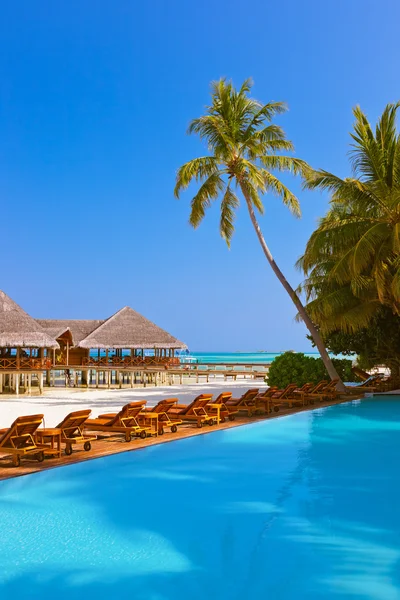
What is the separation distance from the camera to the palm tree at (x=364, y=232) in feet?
53.6

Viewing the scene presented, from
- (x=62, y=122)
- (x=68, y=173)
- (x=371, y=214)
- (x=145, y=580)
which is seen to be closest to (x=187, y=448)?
(x=145, y=580)

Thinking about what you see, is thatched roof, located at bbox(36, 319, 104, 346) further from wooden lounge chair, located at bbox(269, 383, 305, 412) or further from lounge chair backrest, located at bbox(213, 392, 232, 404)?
lounge chair backrest, located at bbox(213, 392, 232, 404)

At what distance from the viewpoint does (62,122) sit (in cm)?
3528

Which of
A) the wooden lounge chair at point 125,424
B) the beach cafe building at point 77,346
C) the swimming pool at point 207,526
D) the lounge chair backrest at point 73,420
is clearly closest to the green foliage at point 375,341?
the swimming pool at point 207,526

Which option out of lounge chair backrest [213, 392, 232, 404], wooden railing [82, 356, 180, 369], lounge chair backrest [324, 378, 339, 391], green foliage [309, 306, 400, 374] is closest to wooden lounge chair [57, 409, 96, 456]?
lounge chair backrest [213, 392, 232, 404]

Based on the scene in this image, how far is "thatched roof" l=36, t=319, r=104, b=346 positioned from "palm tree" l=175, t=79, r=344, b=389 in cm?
1717

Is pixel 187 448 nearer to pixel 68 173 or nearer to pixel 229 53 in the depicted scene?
pixel 229 53

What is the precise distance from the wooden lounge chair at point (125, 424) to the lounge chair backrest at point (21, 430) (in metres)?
2.32

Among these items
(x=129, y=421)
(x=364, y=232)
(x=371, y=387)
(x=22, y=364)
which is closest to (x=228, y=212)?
(x=364, y=232)

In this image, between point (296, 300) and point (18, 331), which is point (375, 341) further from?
point (18, 331)

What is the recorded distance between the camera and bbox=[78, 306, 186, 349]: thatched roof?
107ft

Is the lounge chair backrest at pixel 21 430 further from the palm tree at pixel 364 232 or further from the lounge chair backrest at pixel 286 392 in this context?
the palm tree at pixel 364 232

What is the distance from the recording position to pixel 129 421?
34.1 feet

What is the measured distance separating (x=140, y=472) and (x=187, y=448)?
196cm
